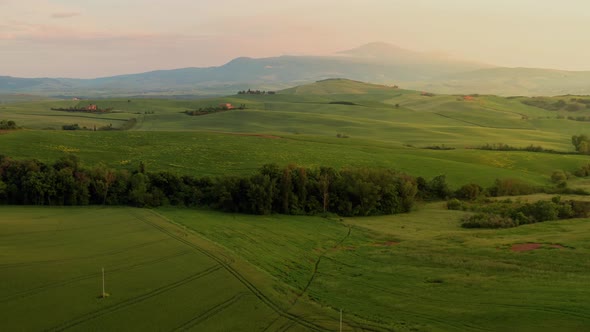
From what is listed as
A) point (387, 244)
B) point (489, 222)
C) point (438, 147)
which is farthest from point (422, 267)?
point (438, 147)

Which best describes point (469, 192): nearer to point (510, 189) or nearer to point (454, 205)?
point (510, 189)

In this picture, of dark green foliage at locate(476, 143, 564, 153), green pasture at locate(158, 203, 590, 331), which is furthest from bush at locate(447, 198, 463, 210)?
dark green foliage at locate(476, 143, 564, 153)

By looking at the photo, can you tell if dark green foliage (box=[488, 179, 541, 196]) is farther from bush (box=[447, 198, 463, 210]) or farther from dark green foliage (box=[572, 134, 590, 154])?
dark green foliage (box=[572, 134, 590, 154])

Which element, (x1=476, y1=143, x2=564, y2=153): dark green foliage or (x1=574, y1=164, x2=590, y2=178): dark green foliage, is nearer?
(x1=574, y1=164, x2=590, y2=178): dark green foliage

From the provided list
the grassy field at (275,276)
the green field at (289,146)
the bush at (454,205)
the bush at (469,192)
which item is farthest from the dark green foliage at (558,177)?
the grassy field at (275,276)

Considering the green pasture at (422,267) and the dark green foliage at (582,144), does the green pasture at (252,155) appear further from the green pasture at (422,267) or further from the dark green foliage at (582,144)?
the green pasture at (422,267)

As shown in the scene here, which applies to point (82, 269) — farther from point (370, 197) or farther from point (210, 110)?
point (210, 110)

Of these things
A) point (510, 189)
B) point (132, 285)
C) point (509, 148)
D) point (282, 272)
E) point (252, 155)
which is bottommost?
point (510, 189)
